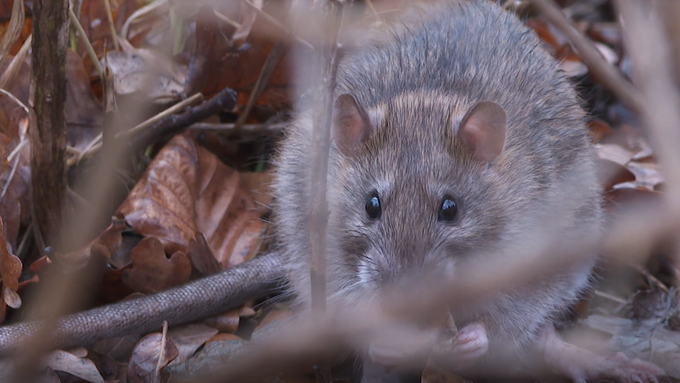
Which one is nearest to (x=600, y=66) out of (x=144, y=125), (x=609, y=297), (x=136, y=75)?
(x=609, y=297)

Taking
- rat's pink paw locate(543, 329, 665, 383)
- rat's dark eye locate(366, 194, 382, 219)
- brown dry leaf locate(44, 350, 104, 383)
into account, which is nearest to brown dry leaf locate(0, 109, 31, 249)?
brown dry leaf locate(44, 350, 104, 383)

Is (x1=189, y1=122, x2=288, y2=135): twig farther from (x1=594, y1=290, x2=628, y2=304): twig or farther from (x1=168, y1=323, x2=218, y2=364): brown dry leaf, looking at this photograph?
(x1=594, y1=290, x2=628, y2=304): twig

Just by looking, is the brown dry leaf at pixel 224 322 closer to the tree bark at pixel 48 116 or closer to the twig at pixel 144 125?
the tree bark at pixel 48 116

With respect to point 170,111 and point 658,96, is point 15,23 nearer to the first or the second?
point 170,111

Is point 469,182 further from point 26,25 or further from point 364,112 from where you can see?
point 26,25

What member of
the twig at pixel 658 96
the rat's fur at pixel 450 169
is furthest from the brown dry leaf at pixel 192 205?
the twig at pixel 658 96
